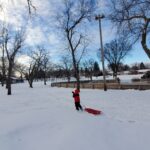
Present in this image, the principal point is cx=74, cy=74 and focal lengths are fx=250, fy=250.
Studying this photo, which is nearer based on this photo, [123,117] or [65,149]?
[65,149]

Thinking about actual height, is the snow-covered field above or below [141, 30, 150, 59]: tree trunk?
below

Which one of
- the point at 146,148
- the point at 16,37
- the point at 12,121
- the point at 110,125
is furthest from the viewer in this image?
the point at 16,37

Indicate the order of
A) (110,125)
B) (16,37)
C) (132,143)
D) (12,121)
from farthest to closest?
(16,37), (12,121), (110,125), (132,143)

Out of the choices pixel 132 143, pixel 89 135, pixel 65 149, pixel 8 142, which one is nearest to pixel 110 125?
pixel 89 135

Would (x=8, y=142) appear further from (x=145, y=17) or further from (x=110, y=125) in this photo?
(x=145, y=17)

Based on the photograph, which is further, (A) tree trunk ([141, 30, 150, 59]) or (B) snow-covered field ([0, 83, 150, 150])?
(A) tree trunk ([141, 30, 150, 59])

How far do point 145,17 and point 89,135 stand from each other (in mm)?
12067

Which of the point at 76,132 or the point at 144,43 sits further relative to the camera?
the point at 144,43

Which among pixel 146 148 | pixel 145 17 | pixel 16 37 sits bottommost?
pixel 146 148

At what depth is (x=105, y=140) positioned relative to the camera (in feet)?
24.1

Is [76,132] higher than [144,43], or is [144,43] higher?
[144,43]

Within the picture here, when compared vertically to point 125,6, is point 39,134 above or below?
below

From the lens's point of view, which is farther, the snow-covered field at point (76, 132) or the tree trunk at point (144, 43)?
the tree trunk at point (144, 43)

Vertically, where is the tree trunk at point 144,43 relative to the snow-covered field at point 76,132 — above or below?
above
